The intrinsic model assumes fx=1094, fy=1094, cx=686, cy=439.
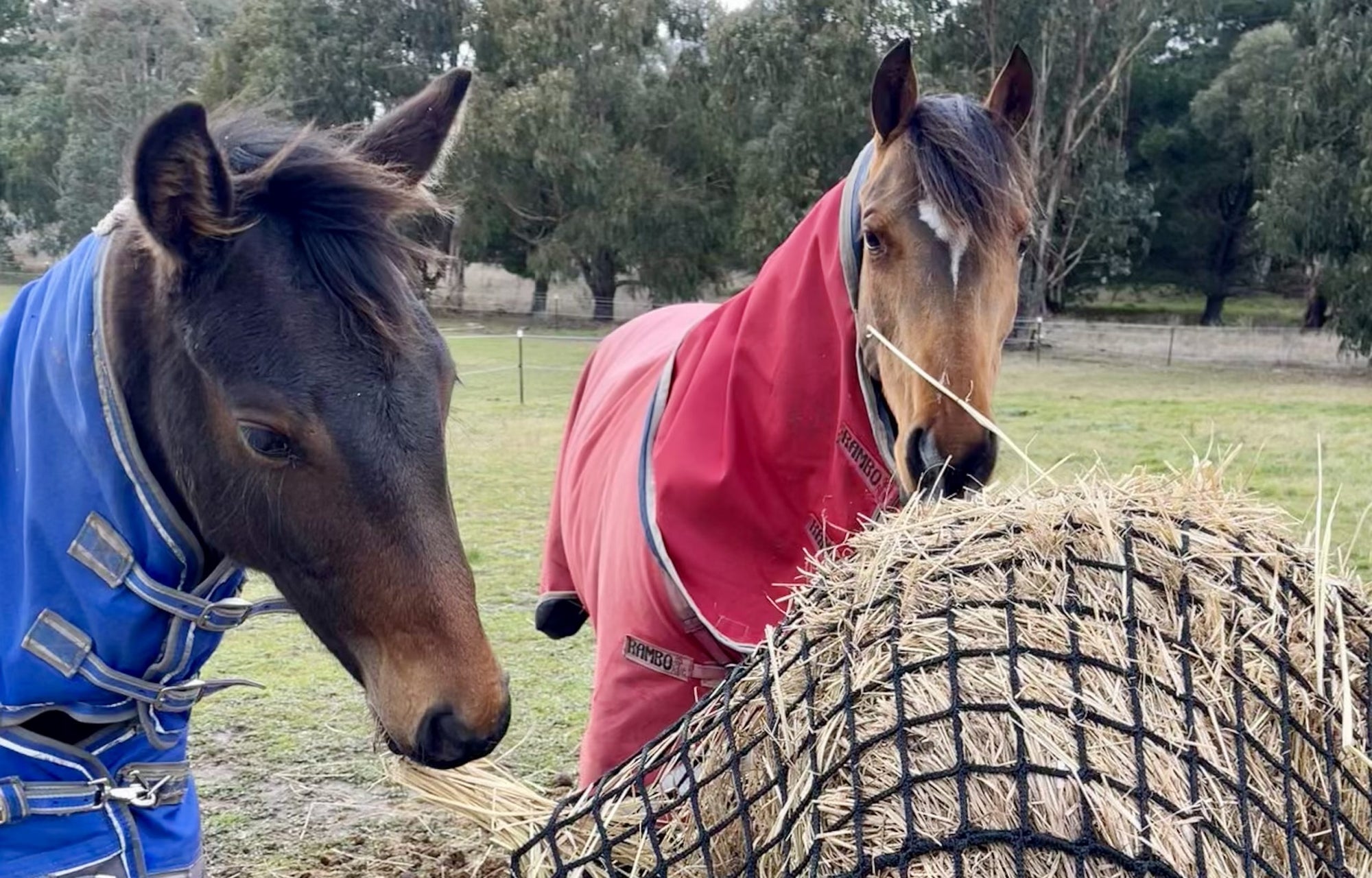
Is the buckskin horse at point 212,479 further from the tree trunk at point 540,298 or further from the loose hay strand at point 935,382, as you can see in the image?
the tree trunk at point 540,298

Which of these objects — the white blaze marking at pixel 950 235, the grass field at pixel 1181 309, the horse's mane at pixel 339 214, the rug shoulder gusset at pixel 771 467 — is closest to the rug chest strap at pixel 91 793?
the horse's mane at pixel 339 214

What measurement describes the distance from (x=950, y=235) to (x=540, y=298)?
3065cm

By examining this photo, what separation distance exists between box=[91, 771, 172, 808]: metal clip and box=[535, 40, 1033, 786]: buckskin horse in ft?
2.96

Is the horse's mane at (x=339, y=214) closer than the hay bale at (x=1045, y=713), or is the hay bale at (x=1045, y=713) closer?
the hay bale at (x=1045, y=713)

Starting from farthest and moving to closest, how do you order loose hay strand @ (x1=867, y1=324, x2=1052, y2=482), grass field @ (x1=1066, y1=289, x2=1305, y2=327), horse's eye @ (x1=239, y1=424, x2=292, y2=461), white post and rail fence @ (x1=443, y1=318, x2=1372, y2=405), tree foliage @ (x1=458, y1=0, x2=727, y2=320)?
grass field @ (x1=1066, y1=289, x2=1305, y2=327), tree foliage @ (x1=458, y1=0, x2=727, y2=320), white post and rail fence @ (x1=443, y1=318, x2=1372, y2=405), loose hay strand @ (x1=867, y1=324, x2=1052, y2=482), horse's eye @ (x1=239, y1=424, x2=292, y2=461)

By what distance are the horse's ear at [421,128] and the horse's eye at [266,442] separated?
62 cm

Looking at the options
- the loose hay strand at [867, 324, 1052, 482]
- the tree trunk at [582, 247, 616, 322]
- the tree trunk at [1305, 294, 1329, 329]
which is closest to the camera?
the loose hay strand at [867, 324, 1052, 482]

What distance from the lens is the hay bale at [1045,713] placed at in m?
1.16

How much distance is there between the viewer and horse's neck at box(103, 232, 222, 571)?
1.71 metres

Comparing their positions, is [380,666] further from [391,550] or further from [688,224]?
[688,224]

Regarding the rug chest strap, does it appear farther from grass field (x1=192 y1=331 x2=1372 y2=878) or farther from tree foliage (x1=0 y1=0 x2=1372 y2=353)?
tree foliage (x1=0 y1=0 x2=1372 y2=353)

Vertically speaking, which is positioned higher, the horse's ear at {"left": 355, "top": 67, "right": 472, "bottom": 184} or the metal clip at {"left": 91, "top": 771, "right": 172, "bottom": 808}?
the horse's ear at {"left": 355, "top": 67, "right": 472, "bottom": 184}

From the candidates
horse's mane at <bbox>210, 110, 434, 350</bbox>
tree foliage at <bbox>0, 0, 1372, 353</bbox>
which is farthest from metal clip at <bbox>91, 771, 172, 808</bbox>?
tree foliage at <bbox>0, 0, 1372, 353</bbox>

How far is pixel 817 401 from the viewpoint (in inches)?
91.4
